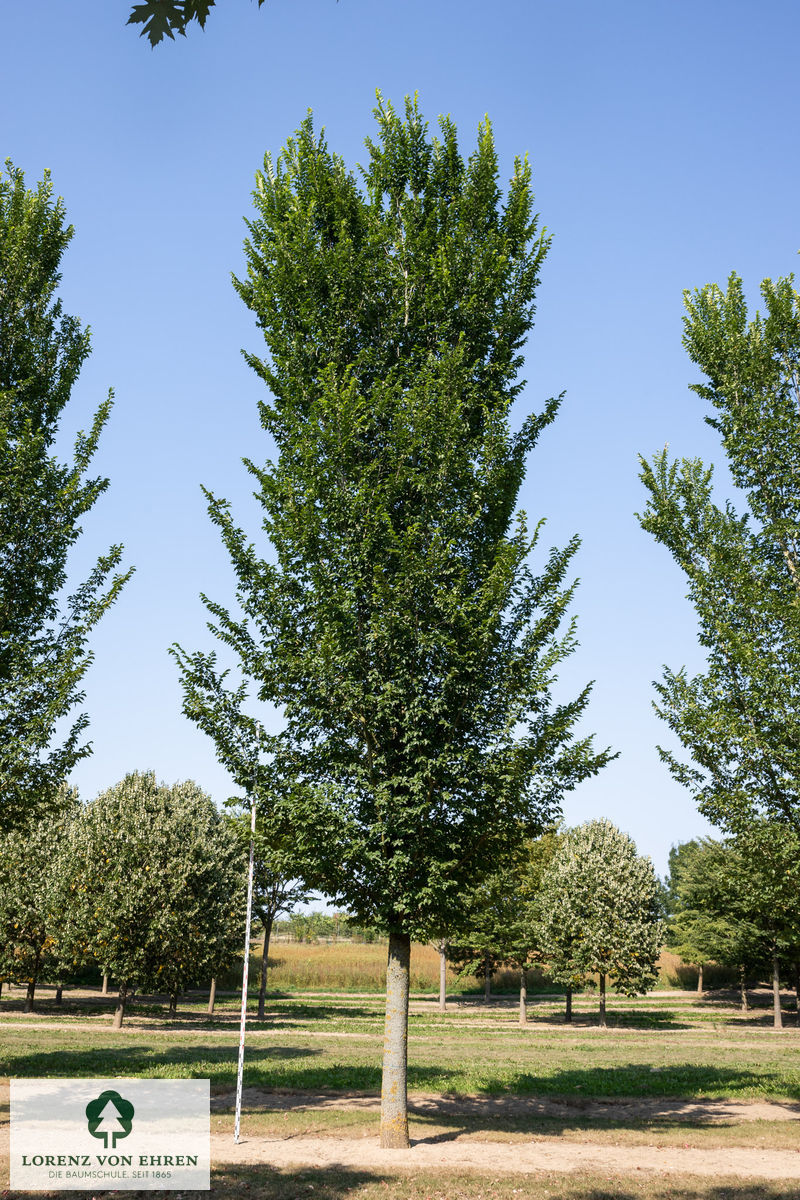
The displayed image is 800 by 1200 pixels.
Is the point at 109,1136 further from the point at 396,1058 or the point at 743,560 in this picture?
the point at 743,560

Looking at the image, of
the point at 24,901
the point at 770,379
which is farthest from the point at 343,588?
A: the point at 24,901

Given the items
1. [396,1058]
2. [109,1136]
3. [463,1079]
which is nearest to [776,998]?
[463,1079]

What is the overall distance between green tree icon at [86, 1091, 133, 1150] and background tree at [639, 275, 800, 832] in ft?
35.1

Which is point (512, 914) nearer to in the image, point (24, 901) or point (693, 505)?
point (24, 901)

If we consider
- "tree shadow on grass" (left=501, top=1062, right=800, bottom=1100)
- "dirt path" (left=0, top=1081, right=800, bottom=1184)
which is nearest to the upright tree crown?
"dirt path" (left=0, top=1081, right=800, bottom=1184)

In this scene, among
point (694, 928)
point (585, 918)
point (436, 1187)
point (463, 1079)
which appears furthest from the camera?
point (694, 928)

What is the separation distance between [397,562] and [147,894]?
23072 millimetres

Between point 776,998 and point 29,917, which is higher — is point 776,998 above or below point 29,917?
below

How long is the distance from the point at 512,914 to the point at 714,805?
939 inches

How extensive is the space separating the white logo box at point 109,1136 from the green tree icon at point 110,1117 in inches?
0.5

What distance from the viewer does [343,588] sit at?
11430 millimetres

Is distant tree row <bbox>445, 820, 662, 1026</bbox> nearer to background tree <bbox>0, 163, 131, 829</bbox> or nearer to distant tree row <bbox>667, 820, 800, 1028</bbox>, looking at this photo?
distant tree row <bbox>667, 820, 800, 1028</bbox>

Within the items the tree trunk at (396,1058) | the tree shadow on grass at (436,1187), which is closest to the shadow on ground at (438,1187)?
the tree shadow on grass at (436,1187)

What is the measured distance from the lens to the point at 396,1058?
453 inches
